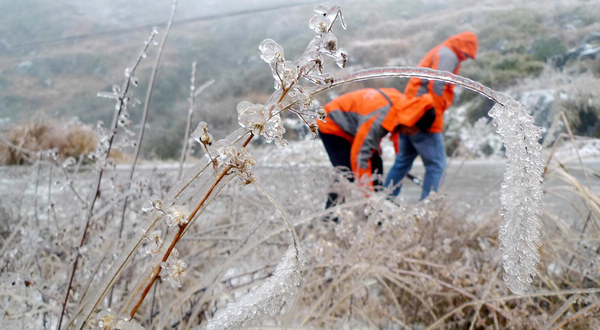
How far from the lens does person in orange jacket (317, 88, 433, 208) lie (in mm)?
3492

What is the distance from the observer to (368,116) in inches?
140

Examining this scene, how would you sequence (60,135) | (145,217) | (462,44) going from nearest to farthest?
1. (145,217)
2. (462,44)
3. (60,135)

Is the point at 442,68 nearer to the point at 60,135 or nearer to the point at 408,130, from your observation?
the point at 408,130

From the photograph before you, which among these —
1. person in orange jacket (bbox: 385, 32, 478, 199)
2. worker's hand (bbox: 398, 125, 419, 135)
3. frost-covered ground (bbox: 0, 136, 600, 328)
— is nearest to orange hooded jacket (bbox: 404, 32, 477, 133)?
person in orange jacket (bbox: 385, 32, 478, 199)

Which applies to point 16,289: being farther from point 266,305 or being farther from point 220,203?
point 220,203

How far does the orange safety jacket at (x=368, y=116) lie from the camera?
349cm

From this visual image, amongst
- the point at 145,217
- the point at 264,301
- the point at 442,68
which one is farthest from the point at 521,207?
the point at 442,68

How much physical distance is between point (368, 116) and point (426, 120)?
56cm

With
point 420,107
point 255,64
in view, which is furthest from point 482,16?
point 420,107

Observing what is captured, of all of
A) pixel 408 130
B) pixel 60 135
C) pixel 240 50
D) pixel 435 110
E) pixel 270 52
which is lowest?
pixel 408 130

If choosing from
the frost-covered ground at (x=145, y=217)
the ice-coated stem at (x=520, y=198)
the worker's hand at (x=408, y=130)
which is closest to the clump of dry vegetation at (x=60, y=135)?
the frost-covered ground at (x=145, y=217)

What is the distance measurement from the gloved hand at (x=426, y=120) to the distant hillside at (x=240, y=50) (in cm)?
342

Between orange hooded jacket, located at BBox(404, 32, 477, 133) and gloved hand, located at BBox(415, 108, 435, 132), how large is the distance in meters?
0.08

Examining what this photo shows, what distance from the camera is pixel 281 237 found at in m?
1.94
